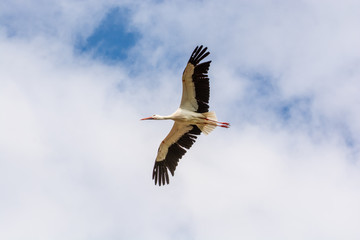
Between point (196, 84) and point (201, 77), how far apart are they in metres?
0.31

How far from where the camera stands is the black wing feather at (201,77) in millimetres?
17475

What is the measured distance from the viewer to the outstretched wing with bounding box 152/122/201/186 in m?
19.6

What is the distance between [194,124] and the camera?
1914 cm

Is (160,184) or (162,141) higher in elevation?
(162,141)

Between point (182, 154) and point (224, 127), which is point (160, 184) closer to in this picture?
point (182, 154)

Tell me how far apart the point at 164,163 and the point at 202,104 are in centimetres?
279

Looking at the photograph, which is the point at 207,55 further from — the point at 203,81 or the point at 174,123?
the point at 174,123

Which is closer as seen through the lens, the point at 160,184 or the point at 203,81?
the point at 203,81

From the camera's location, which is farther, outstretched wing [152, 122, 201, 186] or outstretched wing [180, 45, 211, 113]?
outstretched wing [152, 122, 201, 186]

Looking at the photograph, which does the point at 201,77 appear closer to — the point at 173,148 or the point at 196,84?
the point at 196,84

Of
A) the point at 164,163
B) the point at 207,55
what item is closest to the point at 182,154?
the point at 164,163

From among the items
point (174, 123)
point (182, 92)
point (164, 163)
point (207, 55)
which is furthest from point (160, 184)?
point (207, 55)

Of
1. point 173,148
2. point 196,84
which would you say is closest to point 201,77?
point 196,84

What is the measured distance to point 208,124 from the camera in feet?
62.4
